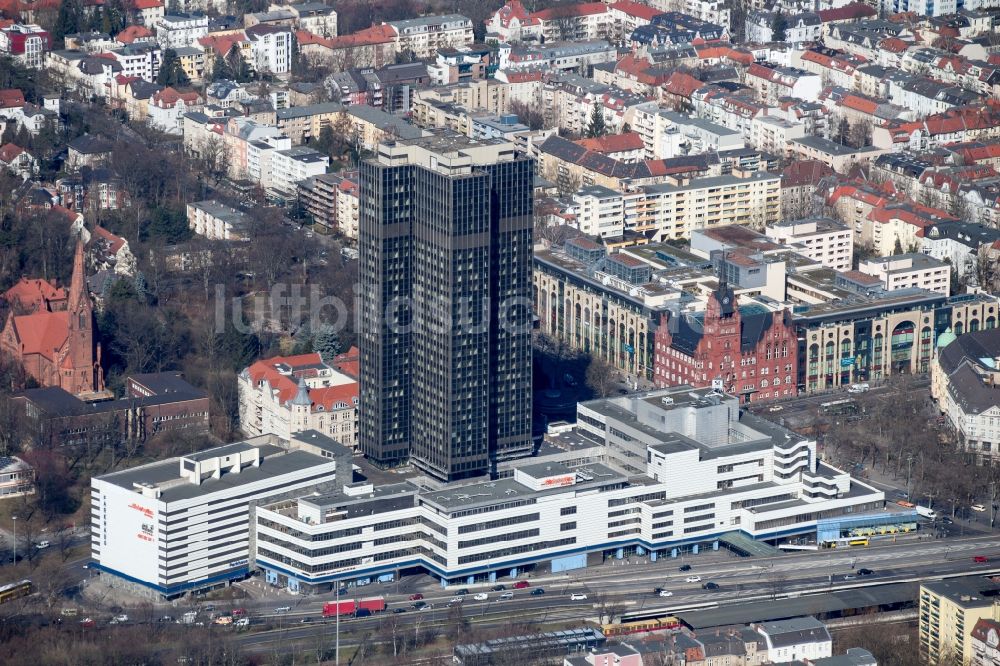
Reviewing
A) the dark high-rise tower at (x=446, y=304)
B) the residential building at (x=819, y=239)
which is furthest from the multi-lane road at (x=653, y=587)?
the residential building at (x=819, y=239)

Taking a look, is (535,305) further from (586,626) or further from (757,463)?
(586,626)

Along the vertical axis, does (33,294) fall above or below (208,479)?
above

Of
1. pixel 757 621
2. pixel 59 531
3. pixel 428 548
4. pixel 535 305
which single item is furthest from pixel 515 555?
pixel 535 305

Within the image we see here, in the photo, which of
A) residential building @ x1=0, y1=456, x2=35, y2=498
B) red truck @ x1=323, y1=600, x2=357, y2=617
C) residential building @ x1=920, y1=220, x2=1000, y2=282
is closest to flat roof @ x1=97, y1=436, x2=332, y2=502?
red truck @ x1=323, y1=600, x2=357, y2=617

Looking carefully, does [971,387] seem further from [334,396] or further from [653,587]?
[334,396]

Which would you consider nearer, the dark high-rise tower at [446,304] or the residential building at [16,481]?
the dark high-rise tower at [446,304]

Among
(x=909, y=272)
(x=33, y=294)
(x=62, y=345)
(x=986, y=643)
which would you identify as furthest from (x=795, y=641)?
(x=33, y=294)

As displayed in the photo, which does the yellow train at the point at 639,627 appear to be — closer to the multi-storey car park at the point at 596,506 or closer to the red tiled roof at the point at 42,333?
the multi-storey car park at the point at 596,506
